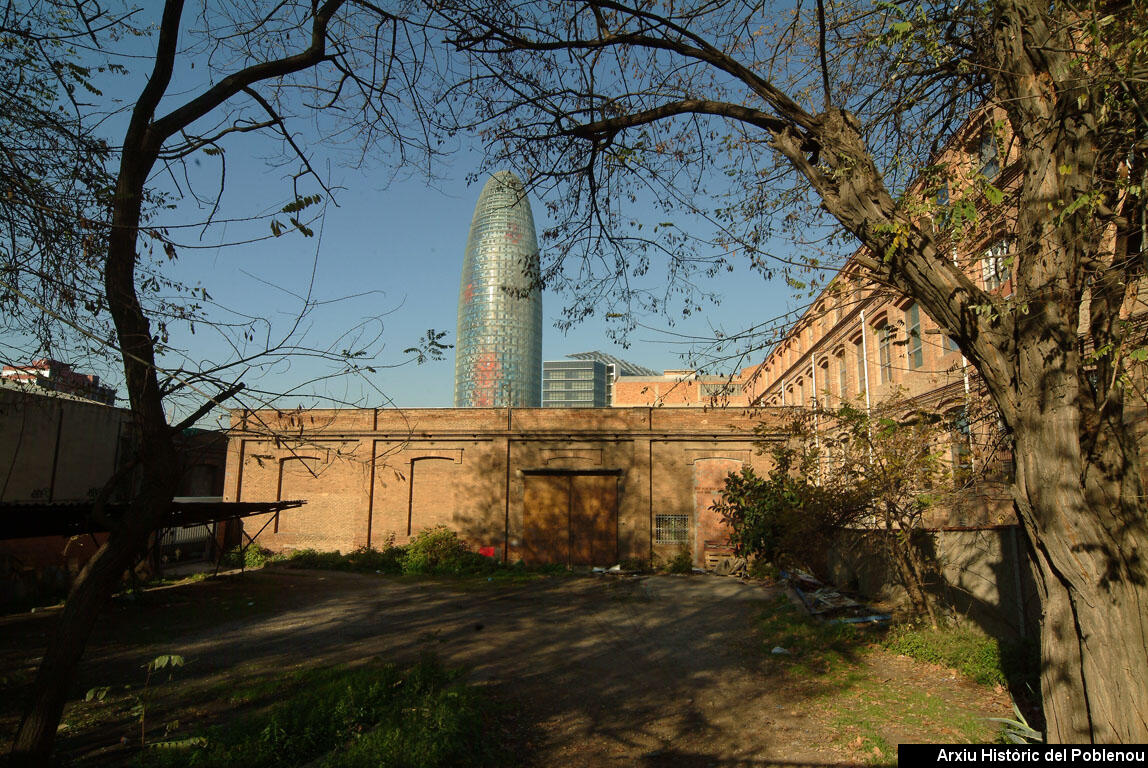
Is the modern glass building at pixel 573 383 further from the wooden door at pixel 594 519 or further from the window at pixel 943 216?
the window at pixel 943 216

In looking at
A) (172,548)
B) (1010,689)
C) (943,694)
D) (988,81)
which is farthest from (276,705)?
(172,548)

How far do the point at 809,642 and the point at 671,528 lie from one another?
11241 mm

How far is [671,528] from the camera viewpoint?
67.3ft

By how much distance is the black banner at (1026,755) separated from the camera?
327 centimetres

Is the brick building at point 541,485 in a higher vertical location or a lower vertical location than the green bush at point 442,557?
higher

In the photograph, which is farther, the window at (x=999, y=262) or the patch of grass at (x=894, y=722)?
the patch of grass at (x=894, y=722)

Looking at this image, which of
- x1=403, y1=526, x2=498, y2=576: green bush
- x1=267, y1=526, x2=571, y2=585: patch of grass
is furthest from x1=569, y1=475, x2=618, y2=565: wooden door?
x1=403, y1=526, x2=498, y2=576: green bush

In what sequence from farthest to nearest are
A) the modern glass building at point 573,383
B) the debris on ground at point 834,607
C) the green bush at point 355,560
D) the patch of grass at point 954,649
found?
the modern glass building at point 573,383, the green bush at point 355,560, the debris on ground at point 834,607, the patch of grass at point 954,649

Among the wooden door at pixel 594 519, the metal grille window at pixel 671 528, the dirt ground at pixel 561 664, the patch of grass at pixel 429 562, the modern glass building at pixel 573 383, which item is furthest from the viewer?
the modern glass building at pixel 573 383

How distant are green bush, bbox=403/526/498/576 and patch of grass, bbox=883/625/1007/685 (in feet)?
43.1

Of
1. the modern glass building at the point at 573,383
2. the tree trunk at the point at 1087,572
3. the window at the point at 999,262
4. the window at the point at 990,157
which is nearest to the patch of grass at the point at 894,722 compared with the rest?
the tree trunk at the point at 1087,572

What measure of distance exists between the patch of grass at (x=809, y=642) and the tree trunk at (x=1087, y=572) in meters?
4.87

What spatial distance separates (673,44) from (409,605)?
12.3m

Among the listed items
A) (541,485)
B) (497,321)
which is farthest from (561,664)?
(497,321)
